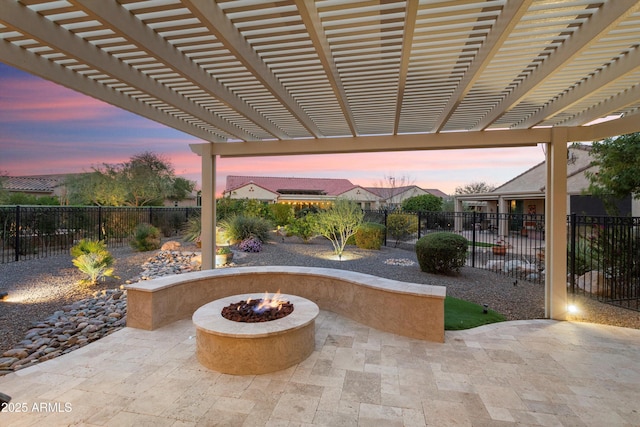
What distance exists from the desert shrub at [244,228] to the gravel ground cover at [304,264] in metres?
0.83

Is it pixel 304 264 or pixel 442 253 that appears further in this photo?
pixel 304 264

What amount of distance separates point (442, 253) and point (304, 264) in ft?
12.0

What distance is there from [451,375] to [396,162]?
26282mm

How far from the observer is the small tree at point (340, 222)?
10.1m

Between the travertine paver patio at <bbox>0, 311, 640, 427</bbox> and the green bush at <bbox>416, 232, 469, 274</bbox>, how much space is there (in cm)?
350

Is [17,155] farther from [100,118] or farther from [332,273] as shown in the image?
[332,273]

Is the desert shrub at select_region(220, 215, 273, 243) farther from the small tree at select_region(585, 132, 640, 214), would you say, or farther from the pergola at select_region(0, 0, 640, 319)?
the small tree at select_region(585, 132, 640, 214)

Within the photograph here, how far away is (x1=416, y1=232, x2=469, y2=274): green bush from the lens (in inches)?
295

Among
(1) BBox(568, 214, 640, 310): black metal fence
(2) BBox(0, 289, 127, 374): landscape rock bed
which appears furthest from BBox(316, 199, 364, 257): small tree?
(2) BBox(0, 289, 127, 374): landscape rock bed

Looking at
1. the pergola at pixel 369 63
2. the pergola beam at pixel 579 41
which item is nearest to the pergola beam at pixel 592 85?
the pergola at pixel 369 63

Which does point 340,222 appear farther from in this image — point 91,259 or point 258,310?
point 91,259

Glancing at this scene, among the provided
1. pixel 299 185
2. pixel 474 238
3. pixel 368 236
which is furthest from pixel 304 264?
pixel 299 185

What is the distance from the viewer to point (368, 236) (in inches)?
437

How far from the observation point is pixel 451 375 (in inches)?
122
